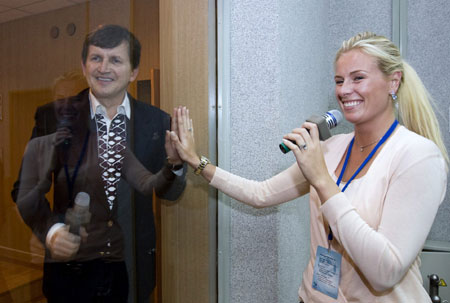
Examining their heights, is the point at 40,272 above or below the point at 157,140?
below

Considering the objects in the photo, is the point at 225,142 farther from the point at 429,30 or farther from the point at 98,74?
the point at 429,30

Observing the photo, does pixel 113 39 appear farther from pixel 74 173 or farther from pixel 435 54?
pixel 435 54

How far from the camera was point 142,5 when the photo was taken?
949 millimetres

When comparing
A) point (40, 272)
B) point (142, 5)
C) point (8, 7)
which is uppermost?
point (142, 5)

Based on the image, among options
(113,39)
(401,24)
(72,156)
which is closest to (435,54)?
(401,24)

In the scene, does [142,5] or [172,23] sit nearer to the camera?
[142,5]

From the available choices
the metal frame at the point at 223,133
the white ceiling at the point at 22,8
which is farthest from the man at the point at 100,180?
the metal frame at the point at 223,133

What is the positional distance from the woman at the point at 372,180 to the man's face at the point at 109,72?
0.30m

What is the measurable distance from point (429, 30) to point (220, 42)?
1.22 metres

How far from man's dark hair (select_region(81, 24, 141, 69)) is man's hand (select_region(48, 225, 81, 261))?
36 centimetres

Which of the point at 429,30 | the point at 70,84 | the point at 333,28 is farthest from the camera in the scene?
the point at 333,28

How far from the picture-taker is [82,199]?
0.79 meters

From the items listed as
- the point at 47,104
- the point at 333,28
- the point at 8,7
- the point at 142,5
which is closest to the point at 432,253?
the point at 333,28

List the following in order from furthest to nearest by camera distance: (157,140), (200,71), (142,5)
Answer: (200,71) → (157,140) → (142,5)
